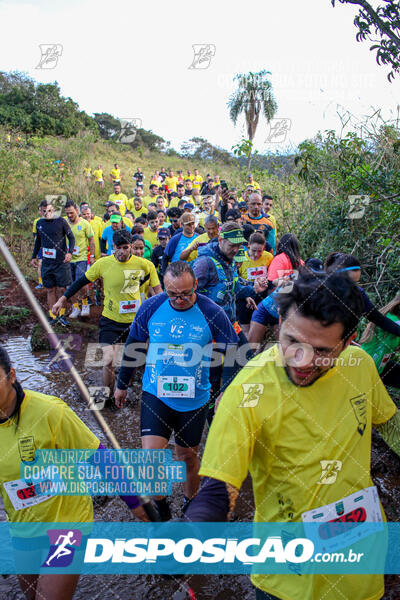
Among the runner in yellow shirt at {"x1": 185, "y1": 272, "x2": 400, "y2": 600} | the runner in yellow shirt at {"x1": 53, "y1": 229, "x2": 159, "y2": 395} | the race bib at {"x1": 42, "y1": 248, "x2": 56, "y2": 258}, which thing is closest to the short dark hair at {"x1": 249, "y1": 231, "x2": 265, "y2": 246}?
the runner in yellow shirt at {"x1": 53, "y1": 229, "x2": 159, "y2": 395}

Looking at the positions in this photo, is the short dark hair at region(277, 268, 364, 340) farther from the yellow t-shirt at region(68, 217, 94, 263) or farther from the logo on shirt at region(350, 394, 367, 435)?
the yellow t-shirt at region(68, 217, 94, 263)

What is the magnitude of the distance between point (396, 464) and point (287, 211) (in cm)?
751

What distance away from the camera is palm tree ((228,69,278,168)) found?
55.2 ft

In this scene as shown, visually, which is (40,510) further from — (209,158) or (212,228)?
(209,158)

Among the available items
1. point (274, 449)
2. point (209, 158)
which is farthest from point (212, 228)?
point (209, 158)

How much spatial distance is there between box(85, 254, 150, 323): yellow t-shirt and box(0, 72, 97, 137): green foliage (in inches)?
789

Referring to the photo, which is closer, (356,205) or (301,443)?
(301,443)

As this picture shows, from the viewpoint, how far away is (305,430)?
5.15ft

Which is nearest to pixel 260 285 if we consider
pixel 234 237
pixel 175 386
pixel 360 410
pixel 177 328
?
pixel 234 237

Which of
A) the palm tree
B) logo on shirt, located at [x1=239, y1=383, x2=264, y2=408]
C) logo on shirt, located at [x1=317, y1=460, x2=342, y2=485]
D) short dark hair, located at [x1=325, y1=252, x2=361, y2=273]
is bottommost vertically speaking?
logo on shirt, located at [x1=317, y1=460, x2=342, y2=485]

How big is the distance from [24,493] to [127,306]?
3.50 metres

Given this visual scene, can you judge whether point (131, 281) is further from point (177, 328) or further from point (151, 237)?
point (151, 237)

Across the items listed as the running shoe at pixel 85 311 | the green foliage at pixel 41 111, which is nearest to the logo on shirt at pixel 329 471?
the running shoe at pixel 85 311

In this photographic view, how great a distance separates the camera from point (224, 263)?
5.09 m
